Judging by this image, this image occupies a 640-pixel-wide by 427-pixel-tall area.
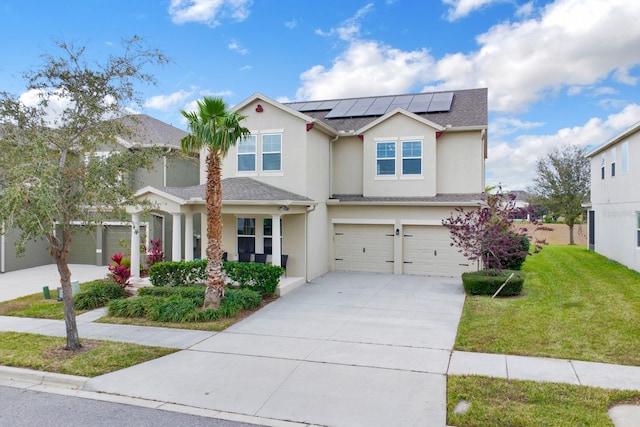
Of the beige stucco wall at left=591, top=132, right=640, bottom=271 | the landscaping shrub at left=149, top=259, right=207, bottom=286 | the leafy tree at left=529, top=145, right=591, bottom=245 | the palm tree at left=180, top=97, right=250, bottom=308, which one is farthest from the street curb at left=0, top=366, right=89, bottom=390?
the leafy tree at left=529, top=145, right=591, bottom=245

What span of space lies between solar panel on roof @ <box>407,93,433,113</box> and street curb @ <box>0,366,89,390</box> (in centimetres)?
1570

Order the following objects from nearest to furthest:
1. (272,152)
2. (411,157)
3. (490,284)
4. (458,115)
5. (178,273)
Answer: (490,284)
(178,273)
(272,152)
(411,157)
(458,115)

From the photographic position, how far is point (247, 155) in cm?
1627

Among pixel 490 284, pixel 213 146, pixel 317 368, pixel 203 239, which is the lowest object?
pixel 317 368

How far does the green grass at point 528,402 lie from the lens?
16.9ft

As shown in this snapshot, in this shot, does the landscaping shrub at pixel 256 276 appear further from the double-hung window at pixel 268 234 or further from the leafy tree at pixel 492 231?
the leafy tree at pixel 492 231

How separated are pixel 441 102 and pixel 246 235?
10243 mm

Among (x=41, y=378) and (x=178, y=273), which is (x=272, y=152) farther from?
(x=41, y=378)

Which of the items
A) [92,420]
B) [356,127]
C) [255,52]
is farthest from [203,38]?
[92,420]

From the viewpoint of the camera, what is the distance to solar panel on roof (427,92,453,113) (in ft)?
59.4

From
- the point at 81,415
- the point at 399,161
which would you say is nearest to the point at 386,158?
the point at 399,161

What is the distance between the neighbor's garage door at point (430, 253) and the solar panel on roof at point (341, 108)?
6.22 m

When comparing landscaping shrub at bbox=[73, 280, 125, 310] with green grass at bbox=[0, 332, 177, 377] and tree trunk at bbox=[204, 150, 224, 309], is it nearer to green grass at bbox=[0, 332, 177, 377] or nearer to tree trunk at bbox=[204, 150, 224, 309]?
green grass at bbox=[0, 332, 177, 377]

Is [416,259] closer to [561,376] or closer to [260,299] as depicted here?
[260,299]
